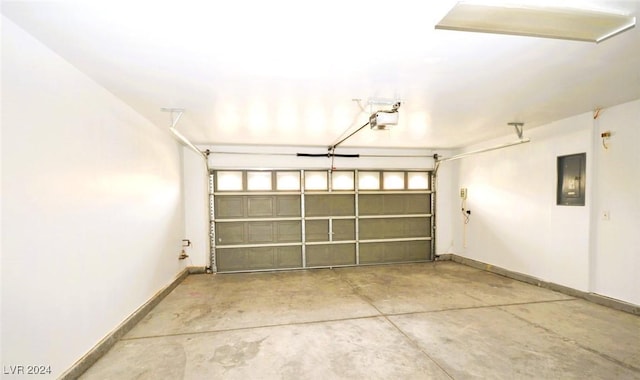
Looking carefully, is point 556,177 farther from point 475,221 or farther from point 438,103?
point 438,103

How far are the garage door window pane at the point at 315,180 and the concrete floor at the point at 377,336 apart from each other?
2.08 m

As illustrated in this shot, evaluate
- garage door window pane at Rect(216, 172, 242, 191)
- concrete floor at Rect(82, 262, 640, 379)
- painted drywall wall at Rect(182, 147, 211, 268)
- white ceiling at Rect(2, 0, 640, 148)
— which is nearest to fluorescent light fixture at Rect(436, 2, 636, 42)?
white ceiling at Rect(2, 0, 640, 148)

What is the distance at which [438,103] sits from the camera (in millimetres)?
3033

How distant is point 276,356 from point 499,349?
2.02 metres

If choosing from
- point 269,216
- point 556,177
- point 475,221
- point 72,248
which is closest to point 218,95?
point 72,248

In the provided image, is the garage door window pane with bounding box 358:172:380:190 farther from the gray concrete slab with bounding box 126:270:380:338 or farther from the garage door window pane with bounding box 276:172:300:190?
the gray concrete slab with bounding box 126:270:380:338

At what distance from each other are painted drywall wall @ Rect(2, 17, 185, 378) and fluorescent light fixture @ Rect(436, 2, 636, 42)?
8.25 feet

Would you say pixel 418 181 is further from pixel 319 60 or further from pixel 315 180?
pixel 319 60

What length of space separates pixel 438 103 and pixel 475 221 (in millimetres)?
3430

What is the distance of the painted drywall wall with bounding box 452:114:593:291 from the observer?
3.64m

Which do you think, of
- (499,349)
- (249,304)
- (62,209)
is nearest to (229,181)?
(249,304)

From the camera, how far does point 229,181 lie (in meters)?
5.34

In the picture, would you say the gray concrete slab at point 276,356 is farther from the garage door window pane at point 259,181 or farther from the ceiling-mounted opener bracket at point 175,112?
the garage door window pane at point 259,181

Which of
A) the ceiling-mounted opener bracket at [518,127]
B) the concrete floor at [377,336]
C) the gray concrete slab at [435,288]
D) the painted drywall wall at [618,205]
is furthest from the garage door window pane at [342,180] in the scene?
the painted drywall wall at [618,205]
